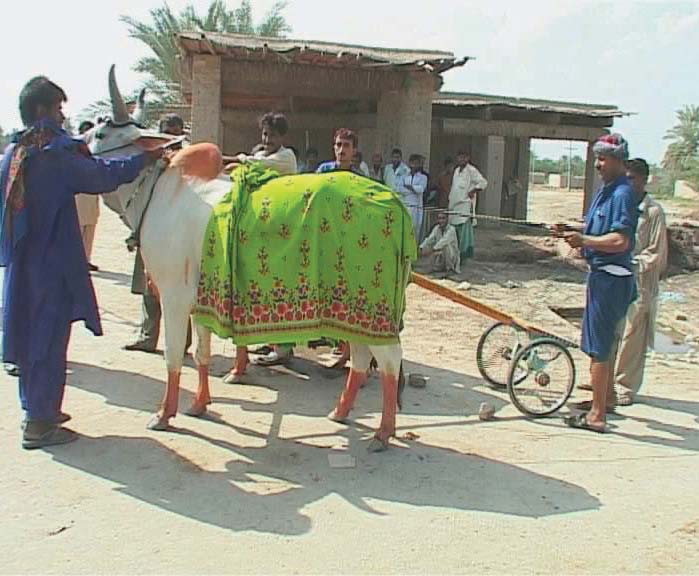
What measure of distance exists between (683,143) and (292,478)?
4217 centimetres

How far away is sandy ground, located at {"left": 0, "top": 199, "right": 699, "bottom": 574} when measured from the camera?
3.67 m

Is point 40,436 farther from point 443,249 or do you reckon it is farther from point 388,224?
point 443,249

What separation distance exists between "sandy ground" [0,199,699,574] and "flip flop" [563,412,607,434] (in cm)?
8

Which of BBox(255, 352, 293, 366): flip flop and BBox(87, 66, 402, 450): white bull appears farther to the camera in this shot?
BBox(255, 352, 293, 366): flip flop

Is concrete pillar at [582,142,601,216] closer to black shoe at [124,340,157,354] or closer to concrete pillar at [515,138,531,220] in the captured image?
concrete pillar at [515,138,531,220]

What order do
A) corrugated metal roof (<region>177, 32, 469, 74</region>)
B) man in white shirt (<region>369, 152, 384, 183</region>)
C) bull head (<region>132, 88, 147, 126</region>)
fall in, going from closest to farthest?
bull head (<region>132, 88, 147, 126</region>)
corrugated metal roof (<region>177, 32, 469, 74</region>)
man in white shirt (<region>369, 152, 384, 183</region>)

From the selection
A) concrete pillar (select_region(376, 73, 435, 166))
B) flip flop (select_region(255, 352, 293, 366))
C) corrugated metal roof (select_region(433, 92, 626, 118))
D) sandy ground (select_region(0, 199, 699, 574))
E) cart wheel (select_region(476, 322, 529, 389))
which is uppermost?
corrugated metal roof (select_region(433, 92, 626, 118))

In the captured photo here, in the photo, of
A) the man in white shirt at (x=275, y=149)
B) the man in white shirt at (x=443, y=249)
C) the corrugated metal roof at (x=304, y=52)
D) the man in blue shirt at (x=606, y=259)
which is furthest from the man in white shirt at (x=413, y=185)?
the man in blue shirt at (x=606, y=259)

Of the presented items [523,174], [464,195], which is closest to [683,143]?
[523,174]

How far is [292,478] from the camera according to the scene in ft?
14.9

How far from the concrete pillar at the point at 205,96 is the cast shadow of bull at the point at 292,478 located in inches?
302

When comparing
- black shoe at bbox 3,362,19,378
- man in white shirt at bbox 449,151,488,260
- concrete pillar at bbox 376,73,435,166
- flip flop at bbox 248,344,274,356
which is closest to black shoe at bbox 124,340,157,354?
flip flop at bbox 248,344,274,356

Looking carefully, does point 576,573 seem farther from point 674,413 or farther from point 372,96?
point 372,96

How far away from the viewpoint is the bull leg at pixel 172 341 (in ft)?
16.6
